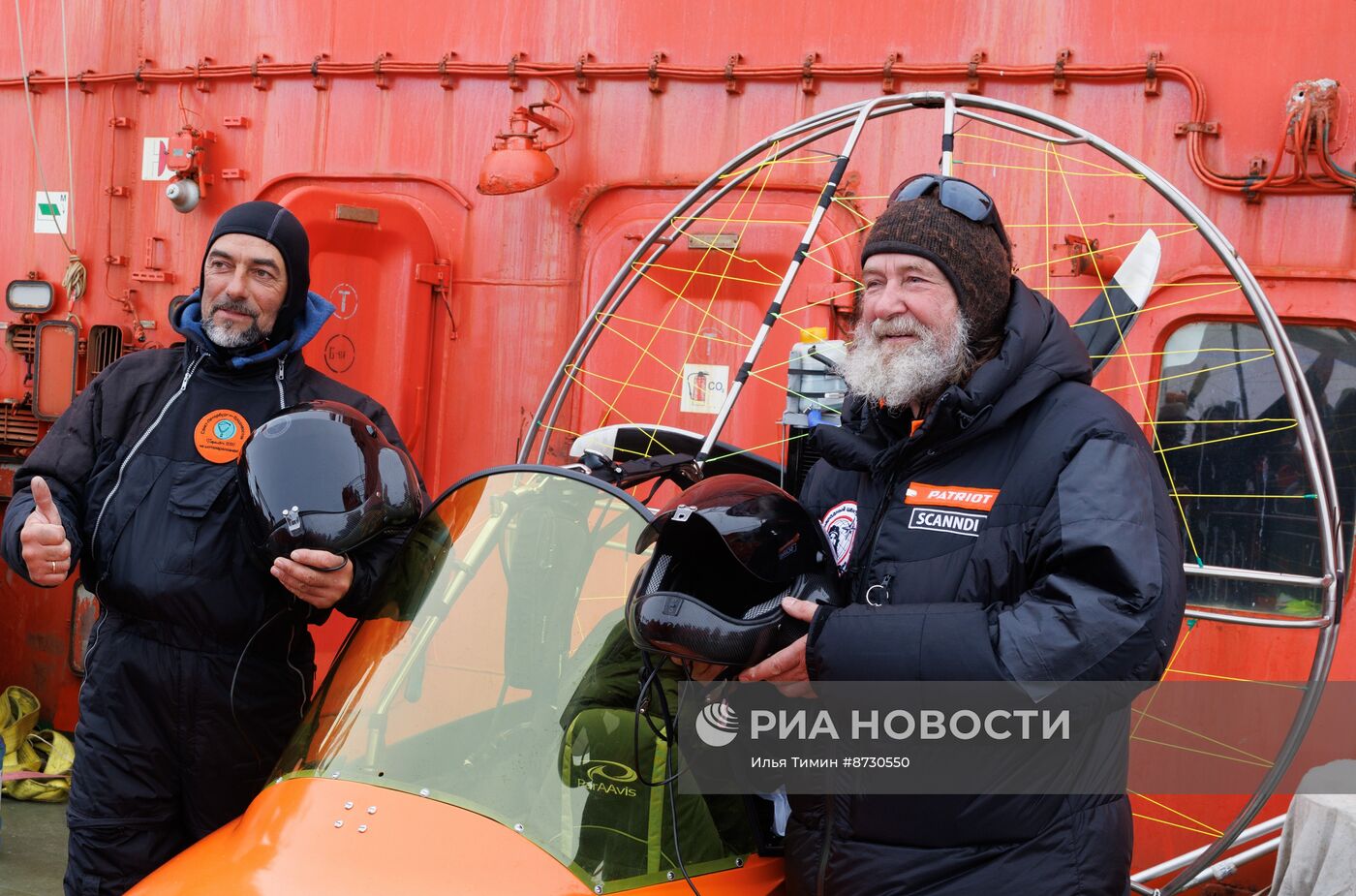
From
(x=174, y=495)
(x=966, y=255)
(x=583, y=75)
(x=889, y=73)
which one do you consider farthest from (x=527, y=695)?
(x=583, y=75)

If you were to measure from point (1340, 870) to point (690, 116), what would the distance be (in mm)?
3567

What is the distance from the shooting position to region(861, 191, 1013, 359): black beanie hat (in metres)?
2.62

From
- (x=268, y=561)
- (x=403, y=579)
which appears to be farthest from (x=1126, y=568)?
(x=268, y=561)

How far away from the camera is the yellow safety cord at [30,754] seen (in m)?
6.23

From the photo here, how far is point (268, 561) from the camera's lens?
118 inches

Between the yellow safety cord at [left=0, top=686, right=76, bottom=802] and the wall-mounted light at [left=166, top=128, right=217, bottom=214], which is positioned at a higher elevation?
the wall-mounted light at [left=166, top=128, right=217, bottom=214]

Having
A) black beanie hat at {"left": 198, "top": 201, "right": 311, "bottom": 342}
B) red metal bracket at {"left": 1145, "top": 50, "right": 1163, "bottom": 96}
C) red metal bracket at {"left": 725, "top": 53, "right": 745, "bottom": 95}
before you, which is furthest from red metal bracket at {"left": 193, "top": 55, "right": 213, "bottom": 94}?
red metal bracket at {"left": 1145, "top": 50, "right": 1163, "bottom": 96}

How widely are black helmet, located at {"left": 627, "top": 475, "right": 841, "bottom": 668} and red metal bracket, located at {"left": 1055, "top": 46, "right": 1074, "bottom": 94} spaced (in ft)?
9.21

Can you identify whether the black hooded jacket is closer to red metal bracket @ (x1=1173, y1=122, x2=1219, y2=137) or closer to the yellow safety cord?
red metal bracket @ (x1=1173, y1=122, x2=1219, y2=137)

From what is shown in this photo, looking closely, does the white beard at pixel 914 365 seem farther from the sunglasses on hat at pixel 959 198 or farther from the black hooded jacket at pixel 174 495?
the black hooded jacket at pixel 174 495

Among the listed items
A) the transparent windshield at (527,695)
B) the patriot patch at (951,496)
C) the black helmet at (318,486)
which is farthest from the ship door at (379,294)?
the patriot patch at (951,496)

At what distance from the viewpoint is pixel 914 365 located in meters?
2.60

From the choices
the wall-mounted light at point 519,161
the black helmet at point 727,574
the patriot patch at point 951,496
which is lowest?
the black helmet at point 727,574

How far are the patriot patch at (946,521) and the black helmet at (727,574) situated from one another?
20 centimetres
